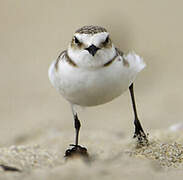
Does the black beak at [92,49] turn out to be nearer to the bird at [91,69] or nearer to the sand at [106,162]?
the bird at [91,69]

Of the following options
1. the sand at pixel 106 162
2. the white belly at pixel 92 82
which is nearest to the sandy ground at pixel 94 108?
the sand at pixel 106 162

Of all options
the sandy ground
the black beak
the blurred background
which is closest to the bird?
the black beak

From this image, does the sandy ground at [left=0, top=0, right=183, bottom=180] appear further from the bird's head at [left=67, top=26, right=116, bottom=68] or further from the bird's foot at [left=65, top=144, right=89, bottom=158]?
the bird's head at [left=67, top=26, right=116, bottom=68]

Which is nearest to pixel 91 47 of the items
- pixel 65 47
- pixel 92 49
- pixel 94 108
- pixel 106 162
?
pixel 92 49

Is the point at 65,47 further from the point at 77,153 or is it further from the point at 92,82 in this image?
the point at 92,82

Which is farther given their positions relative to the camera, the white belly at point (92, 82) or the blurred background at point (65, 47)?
the blurred background at point (65, 47)

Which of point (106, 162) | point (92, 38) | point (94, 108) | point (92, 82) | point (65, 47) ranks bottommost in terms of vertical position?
point (106, 162)

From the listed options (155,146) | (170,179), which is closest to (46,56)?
(155,146)

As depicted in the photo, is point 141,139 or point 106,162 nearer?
point 106,162
